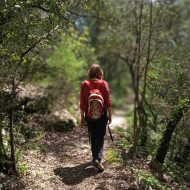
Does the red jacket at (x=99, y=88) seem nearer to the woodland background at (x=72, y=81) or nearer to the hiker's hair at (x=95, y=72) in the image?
the hiker's hair at (x=95, y=72)

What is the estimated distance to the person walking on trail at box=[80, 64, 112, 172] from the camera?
763cm

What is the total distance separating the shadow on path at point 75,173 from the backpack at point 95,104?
120 cm

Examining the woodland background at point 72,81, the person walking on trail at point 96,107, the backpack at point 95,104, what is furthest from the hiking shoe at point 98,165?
the woodland background at point 72,81

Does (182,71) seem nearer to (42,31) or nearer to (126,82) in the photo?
(42,31)

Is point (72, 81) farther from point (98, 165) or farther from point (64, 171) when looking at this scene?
point (98, 165)

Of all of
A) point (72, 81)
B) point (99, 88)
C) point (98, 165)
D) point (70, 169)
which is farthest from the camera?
point (72, 81)

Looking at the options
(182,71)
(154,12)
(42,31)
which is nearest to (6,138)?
(42,31)

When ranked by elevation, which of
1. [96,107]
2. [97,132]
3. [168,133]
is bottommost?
[168,133]

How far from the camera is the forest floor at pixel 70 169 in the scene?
7223 mm

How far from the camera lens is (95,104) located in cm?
761

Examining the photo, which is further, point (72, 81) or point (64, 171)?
point (72, 81)

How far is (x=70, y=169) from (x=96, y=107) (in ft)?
5.26

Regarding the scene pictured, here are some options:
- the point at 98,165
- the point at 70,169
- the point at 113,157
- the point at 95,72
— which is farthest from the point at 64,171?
the point at 95,72

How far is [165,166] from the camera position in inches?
366
